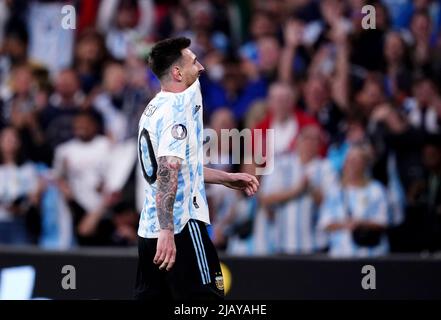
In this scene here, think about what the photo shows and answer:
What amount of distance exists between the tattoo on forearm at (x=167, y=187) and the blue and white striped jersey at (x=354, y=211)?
4072 millimetres

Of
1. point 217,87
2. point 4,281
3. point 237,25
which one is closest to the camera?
point 4,281

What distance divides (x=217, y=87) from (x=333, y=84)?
1.20 metres

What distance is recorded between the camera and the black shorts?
723 centimetres

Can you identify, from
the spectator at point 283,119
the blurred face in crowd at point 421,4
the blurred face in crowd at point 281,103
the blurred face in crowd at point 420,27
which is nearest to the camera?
the spectator at point 283,119

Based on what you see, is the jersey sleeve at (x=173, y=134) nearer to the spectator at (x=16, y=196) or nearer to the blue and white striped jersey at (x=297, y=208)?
the blue and white striped jersey at (x=297, y=208)

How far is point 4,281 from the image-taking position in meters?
10.1

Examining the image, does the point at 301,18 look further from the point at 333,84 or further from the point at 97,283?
the point at 97,283

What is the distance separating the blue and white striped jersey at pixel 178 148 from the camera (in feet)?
23.4

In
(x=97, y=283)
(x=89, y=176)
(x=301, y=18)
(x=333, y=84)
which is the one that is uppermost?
(x=301, y=18)

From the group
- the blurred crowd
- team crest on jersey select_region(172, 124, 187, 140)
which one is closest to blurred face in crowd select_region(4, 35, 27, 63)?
the blurred crowd

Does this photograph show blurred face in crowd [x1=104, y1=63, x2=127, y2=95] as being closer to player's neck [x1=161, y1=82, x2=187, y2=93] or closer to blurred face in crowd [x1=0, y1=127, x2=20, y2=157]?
blurred face in crowd [x1=0, y1=127, x2=20, y2=157]

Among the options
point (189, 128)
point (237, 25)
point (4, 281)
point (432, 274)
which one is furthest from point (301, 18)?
point (189, 128)

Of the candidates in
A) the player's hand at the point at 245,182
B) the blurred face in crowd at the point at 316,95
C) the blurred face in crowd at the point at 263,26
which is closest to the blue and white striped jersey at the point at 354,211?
the blurred face in crowd at the point at 316,95

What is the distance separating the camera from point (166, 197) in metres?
7.05
